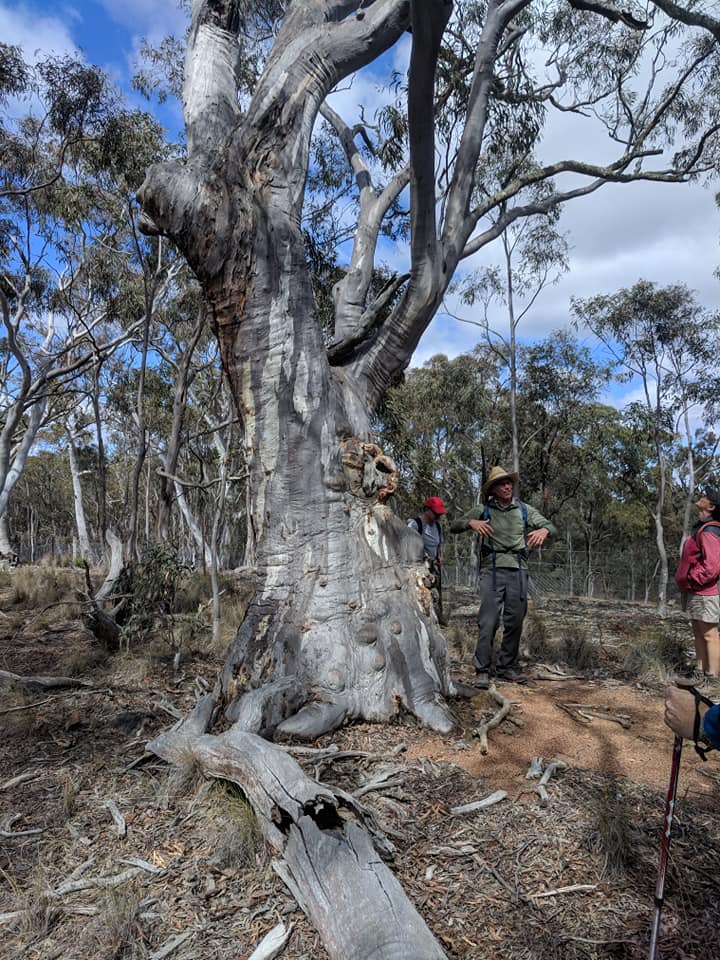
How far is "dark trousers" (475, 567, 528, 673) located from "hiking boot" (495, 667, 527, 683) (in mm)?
27

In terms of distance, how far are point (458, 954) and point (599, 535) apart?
97.6ft

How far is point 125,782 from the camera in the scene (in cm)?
295

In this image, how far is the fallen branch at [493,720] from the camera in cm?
321

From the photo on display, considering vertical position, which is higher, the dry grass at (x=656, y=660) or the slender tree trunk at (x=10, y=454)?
the slender tree trunk at (x=10, y=454)

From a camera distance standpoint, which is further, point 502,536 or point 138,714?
point 502,536

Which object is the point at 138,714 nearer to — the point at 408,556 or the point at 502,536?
the point at 408,556

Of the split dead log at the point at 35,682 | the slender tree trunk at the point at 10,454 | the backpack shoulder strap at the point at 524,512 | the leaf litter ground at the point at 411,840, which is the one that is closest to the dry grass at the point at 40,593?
the split dead log at the point at 35,682

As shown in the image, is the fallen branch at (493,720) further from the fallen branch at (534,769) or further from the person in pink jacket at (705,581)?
the person in pink jacket at (705,581)

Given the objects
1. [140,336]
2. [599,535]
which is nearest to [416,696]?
[140,336]

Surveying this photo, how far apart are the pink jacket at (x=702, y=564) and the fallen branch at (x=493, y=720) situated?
2032 mm

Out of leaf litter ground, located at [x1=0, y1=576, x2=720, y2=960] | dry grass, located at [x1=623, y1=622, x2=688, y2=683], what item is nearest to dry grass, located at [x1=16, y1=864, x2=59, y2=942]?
leaf litter ground, located at [x1=0, y1=576, x2=720, y2=960]

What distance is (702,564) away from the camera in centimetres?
496

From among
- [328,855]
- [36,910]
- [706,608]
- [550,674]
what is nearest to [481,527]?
[550,674]

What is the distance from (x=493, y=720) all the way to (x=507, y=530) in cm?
162
